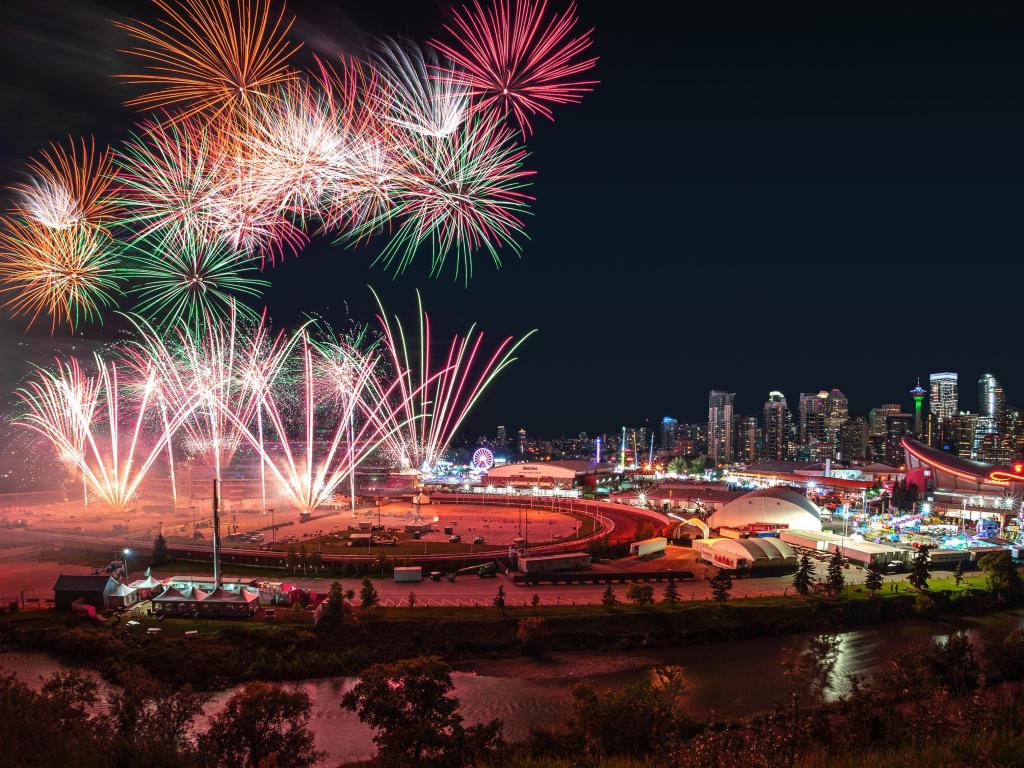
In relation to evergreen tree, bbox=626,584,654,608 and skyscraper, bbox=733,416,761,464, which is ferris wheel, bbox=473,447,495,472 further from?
skyscraper, bbox=733,416,761,464

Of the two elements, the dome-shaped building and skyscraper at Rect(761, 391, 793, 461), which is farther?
skyscraper at Rect(761, 391, 793, 461)

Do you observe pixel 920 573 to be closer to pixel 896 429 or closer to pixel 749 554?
pixel 749 554

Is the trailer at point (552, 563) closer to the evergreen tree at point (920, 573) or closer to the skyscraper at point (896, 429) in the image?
the evergreen tree at point (920, 573)

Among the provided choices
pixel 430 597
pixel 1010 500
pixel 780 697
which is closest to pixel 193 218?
pixel 430 597

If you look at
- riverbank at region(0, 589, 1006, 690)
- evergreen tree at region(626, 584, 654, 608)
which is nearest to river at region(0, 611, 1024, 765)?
riverbank at region(0, 589, 1006, 690)

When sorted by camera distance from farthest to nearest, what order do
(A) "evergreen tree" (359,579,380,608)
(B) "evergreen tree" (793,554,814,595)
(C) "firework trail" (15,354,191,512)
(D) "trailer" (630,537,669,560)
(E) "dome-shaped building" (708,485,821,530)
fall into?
1. (E) "dome-shaped building" (708,485,821,530)
2. (C) "firework trail" (15,354,191,512)
3. (D) "trailer" (630,537,669,560)
4. (B) "evergreen tree" (793,554,814,595)
5. (A) "evergreen tree" (359,579,380,608)

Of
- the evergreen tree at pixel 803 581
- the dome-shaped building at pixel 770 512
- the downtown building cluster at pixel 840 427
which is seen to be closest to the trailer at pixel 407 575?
the evergreen tree at pixel 803 581
